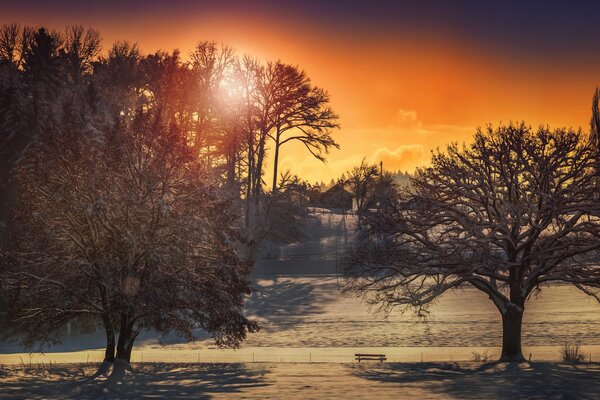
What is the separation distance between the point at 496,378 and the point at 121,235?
1271 centimetres

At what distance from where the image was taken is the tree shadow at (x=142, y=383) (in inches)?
835

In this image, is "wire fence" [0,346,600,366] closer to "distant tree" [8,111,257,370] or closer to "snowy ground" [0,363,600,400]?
"snowy ground" [0,363,600,400]

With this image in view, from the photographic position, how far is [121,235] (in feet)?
81.1

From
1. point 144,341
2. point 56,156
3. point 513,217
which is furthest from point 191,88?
point 513,217

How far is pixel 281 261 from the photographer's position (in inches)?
2499

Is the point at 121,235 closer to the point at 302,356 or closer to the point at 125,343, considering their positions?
the point at 125,343

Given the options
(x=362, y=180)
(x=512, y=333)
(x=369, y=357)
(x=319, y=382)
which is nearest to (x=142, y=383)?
(x=319, y=382)

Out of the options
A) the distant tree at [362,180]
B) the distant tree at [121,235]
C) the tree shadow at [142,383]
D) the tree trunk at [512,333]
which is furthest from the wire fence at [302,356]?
the distant tree at [362,180]

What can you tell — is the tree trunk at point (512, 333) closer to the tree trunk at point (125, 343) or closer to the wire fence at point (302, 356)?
the wire fence at point (302, 356)

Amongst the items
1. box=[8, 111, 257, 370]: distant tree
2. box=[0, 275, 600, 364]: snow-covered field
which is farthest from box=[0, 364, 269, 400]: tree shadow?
box=[0, 275, 600, 364]: snow-covered field

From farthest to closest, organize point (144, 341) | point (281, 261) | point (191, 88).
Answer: point (281, 261), point (191, 88), point (144, 341)

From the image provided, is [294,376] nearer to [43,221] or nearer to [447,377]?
[447,377]

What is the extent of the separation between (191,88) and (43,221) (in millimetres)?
26002

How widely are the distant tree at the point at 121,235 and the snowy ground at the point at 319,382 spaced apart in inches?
67.7
